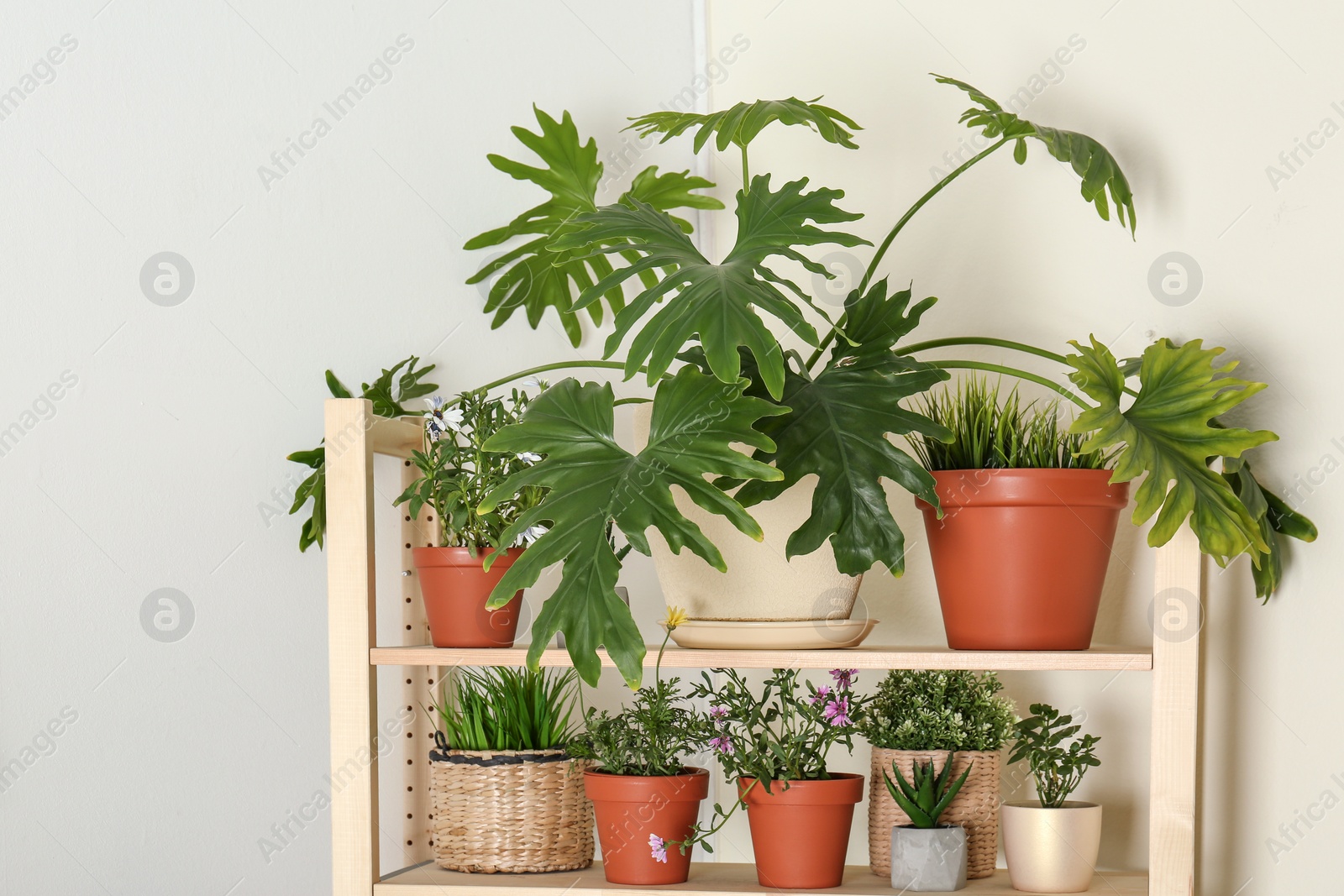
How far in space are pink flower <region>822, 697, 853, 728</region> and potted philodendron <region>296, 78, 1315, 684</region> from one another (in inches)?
5.2

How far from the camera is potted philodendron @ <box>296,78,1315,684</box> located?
1.05m

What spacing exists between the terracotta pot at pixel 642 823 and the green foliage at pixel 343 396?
1.71ft

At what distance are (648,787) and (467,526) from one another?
1.20 feet

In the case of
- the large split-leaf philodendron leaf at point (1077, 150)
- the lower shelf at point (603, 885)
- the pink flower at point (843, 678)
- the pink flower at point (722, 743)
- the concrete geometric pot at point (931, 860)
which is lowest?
the lower shelf at point (603, 885)

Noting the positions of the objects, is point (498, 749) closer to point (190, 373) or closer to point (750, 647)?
point (750, 647)

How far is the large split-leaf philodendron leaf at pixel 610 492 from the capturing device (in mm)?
1038

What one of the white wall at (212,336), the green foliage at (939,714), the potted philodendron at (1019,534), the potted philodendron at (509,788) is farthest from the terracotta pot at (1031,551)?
the white wall at (212,336)

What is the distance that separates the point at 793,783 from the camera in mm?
1227

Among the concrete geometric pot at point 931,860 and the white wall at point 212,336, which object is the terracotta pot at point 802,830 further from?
the white wall at point 212,336

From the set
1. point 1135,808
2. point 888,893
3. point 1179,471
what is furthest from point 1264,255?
point 888,893

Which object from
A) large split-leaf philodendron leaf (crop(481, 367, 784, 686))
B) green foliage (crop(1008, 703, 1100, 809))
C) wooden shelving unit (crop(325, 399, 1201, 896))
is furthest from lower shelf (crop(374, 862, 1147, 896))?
large split-leaf philodendron leaf (crop(481, 367, 784, 686))

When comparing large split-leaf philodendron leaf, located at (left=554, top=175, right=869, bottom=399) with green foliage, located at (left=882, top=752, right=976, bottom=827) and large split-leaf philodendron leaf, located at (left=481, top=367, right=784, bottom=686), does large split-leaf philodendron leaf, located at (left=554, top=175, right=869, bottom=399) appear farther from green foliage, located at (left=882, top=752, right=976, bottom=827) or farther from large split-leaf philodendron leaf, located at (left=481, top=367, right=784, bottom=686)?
green foliage, located at (left=882, top=752, right=976, bottom=827)

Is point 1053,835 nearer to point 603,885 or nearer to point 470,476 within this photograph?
point 603,885

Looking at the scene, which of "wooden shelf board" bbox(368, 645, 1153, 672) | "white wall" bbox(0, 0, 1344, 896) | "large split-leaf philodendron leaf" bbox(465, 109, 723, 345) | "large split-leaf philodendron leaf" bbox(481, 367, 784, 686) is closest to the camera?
"large split-leaf philodendron leaf" bbox(481, 367, 784, 686)
